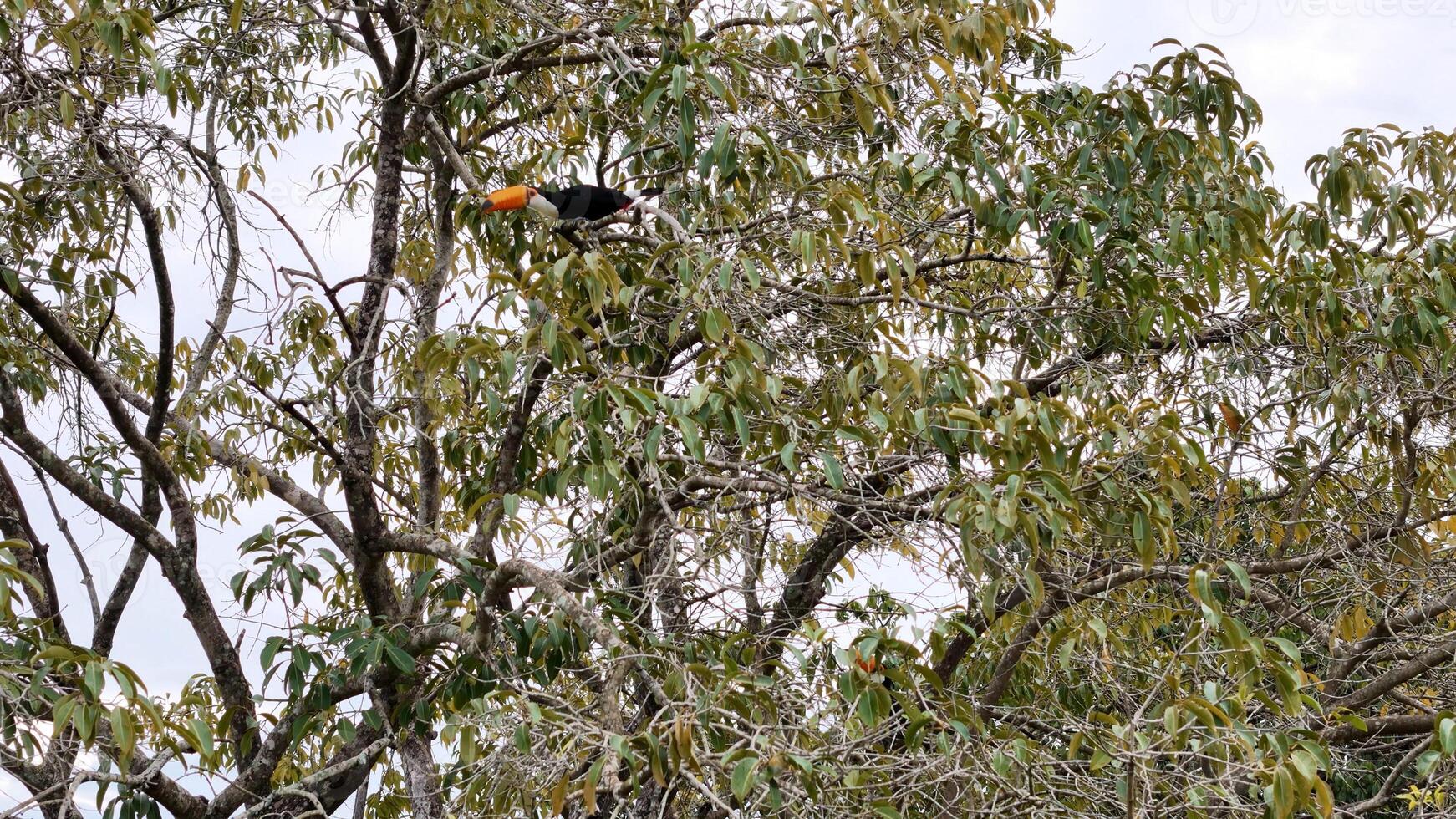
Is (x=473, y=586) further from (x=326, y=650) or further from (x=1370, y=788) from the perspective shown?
(x=1370, y=788)

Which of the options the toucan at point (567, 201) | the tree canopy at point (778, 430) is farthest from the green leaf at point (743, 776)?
the toucan at point (567, 201)

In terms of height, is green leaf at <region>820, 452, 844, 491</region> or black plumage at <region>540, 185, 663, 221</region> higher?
black plumage at <region>540, 185, 663, 221</region>

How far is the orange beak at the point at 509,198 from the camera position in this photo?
3.60 meters

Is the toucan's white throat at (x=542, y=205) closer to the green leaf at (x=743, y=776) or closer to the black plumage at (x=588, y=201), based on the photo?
the black plumage at (x=588, y=201)

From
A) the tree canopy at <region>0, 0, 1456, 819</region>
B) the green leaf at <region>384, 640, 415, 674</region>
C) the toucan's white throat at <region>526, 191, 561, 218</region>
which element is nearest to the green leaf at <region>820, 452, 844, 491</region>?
the tree canopy at <region>0, 0, 1456, 819</region>

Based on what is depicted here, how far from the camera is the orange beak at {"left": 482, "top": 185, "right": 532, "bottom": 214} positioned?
3.60 meters

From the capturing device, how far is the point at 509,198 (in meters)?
3.60

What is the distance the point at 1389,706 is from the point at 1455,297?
183 centimetres

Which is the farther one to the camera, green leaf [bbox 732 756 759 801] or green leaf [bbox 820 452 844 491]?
green leaf [bbox 820 452 844 491]

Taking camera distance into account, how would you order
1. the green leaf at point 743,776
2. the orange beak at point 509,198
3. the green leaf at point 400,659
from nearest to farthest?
the green leaf at point 743,776 → the green leaf at point 400,659 → the orange beak at point 509,198

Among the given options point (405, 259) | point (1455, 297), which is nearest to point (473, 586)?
point (405, 259)

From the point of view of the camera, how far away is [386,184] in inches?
168

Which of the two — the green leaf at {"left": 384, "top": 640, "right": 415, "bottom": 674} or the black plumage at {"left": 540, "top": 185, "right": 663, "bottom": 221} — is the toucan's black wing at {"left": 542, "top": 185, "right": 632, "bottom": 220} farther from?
the green leaf at {"left": 384, "top": 640, "right": 415, "bottom": 674}

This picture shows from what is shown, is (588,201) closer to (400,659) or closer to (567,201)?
(567,201)
